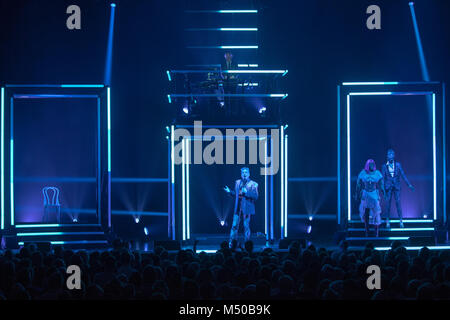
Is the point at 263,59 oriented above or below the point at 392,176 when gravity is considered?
above

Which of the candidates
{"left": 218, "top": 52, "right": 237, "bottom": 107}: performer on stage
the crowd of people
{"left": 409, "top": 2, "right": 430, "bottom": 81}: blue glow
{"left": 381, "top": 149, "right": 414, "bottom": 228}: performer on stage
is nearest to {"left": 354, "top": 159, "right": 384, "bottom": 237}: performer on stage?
{"left": 381, "top": 149, "right": 414, "bottom": 228}: performer on stage

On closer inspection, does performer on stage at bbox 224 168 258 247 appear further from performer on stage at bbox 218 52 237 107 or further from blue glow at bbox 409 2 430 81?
blue glow at bbox 409 2 430 81

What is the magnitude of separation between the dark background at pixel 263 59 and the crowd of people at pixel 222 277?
7074mm

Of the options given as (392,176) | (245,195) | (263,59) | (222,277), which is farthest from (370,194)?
(222,277)

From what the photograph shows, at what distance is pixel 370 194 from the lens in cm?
1106

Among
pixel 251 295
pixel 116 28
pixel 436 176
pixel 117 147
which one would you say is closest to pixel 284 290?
pixel 251 295

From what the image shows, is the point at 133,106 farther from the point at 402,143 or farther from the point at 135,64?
the point at 402,143

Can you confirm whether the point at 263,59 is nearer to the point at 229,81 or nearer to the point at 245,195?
the point at 229,81

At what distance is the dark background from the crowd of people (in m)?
7.07

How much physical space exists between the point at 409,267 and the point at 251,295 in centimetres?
205

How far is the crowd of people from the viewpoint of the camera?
497 centimetres

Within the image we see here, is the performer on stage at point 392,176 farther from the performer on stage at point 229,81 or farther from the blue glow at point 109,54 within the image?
the blue glow at point 109,54

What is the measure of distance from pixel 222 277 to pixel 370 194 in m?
6.05
